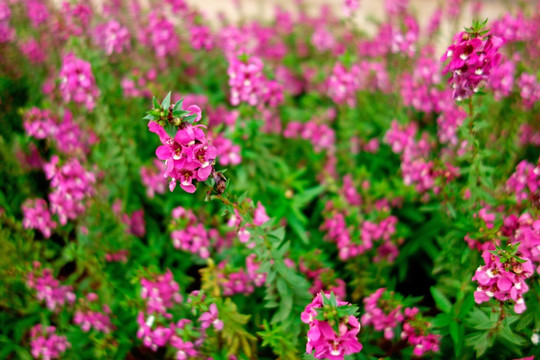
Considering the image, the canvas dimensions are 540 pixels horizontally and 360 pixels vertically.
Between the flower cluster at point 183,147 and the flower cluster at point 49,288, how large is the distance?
1.65 m

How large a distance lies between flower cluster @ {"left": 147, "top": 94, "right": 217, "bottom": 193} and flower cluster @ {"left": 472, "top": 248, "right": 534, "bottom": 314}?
1300 mm

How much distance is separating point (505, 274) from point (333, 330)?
80 cm

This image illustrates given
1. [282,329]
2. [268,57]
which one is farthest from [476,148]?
[268,57]

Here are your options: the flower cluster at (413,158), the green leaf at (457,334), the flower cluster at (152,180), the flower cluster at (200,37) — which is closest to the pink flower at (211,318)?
the green leaf at (457,334)

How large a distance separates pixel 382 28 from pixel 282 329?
4034 mm

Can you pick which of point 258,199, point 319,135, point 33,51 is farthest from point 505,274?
point 33,51

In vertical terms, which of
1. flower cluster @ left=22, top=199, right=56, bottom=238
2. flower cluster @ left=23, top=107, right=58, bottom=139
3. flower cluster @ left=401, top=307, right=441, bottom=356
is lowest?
flower cluster @ left=401, top=307, right=441, bottom=356

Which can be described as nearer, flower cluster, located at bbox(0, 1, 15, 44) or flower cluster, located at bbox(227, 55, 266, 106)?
flower cluster, located at bbox(227, 55, 266, 106)

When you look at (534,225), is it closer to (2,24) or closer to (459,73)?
(459,73)

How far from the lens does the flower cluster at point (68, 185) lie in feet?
9.77

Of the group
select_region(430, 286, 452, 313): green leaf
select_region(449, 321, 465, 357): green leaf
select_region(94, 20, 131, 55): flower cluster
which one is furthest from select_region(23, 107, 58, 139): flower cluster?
select_region(449, 321, 465, 357): green leaf

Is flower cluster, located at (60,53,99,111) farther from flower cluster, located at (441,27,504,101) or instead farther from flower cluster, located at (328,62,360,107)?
flower cluster, located at (441,27,504,101)

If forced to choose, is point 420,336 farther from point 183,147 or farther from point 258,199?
point 183,147

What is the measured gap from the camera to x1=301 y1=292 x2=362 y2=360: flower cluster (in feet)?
5.74
